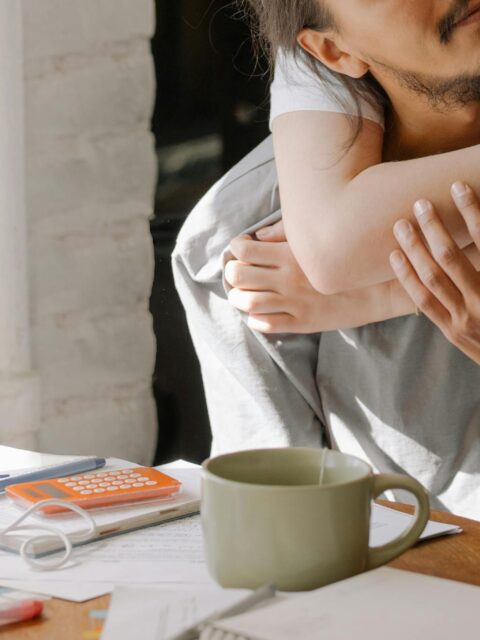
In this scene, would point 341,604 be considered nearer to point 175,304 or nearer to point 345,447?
point 345,447

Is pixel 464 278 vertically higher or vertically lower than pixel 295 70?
lower

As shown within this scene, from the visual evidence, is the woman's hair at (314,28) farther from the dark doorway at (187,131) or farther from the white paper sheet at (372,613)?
the white paper sheet at (372,613)

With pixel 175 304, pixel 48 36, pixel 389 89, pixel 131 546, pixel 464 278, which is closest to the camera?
pixel 131 546

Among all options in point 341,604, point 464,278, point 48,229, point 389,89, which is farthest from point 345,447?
point 341,604

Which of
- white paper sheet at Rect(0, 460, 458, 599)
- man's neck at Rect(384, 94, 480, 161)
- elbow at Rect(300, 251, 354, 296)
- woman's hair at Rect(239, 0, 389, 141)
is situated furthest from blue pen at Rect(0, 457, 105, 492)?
man's neck at Rect(384, 94, 480, 161)

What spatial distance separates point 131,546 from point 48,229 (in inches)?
39.4

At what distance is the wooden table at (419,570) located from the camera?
54 centimetres

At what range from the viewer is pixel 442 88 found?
1160 mm

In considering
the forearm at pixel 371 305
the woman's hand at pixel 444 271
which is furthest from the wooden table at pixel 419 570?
the forearm at pixel 371 305

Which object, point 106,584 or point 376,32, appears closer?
point 106,584

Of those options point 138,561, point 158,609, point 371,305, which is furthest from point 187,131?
point 158,609

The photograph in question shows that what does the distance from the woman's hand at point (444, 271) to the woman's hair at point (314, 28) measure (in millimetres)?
167

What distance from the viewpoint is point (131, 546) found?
0.67 meters

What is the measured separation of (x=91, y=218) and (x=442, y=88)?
27.3 inches
